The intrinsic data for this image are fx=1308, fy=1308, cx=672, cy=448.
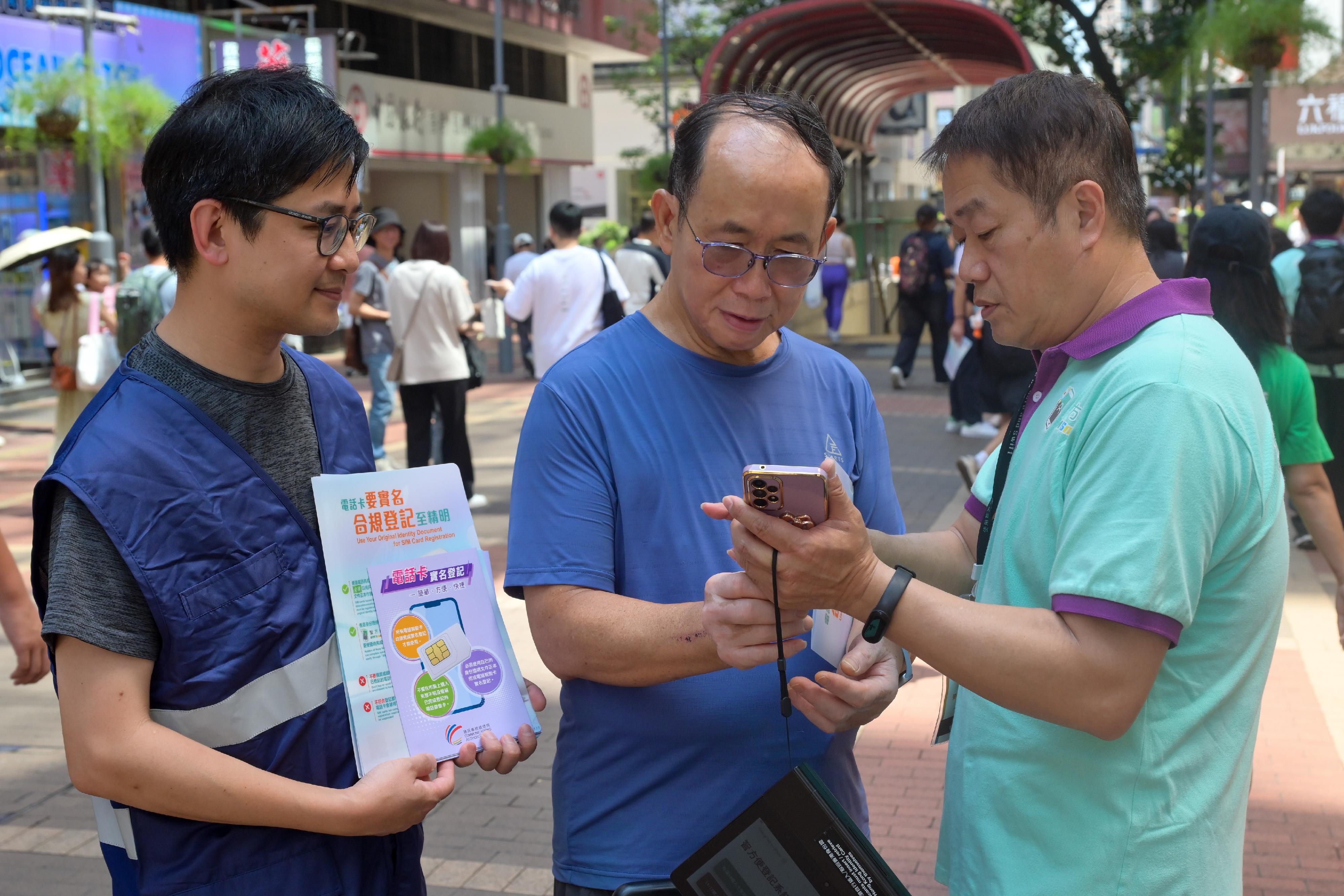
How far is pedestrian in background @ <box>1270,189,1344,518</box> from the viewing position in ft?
23.0

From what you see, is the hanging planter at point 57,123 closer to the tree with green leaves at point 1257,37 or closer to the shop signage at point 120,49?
the shop signage at point 120,49

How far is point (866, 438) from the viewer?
2.27m

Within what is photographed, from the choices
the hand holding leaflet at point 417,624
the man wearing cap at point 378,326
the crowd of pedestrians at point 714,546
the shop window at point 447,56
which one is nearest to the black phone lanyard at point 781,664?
the crowd of pedestrians at point 714,546

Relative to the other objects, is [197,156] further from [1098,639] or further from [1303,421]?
[1303,421]

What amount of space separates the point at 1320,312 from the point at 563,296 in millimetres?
4562

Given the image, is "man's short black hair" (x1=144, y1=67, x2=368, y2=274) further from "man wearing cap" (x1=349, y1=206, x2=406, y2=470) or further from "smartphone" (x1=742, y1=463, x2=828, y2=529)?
"man wearing cap" (x1=349, y1=206, x2=406, y2=470)

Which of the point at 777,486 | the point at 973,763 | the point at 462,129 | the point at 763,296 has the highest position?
the point at 462,129

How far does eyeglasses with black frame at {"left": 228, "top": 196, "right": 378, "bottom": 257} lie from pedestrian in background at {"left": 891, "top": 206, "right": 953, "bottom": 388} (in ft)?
41.6

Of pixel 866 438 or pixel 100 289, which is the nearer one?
pixel 866 438

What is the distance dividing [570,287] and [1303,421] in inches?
196

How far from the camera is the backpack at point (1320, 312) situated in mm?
7039

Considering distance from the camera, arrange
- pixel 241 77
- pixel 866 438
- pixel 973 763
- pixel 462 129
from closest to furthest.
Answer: pixel 973 763
pixel 241 77
pixel 866 438
pixel 462 129

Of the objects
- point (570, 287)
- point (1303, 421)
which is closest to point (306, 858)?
point (1303, 421)

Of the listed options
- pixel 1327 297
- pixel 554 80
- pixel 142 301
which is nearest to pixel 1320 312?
pixel 1327 297
